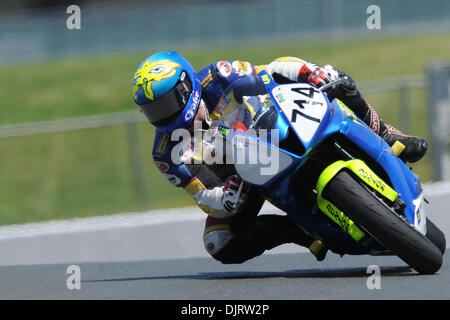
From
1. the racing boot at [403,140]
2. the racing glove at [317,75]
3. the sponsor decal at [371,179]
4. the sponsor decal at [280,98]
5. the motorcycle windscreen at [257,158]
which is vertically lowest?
the racing boot at [403,140]

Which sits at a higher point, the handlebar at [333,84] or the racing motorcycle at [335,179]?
the handlebar at [333,84]

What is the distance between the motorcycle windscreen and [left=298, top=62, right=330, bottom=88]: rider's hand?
0.94 metres

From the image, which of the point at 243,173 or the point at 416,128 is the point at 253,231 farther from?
the point at 416,128

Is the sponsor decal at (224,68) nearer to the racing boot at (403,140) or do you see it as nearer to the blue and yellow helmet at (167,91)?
the blue and yellow helmet at (167,91)

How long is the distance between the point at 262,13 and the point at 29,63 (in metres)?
6.49

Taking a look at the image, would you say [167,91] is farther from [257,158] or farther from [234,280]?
[234,280]

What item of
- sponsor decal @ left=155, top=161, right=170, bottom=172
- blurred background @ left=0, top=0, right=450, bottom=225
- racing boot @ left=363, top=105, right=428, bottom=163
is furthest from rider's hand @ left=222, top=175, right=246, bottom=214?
blurred background @ left=0, top=0, right=450, bottom=225

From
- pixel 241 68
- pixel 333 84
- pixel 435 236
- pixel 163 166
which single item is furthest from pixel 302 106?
pixel 435 236

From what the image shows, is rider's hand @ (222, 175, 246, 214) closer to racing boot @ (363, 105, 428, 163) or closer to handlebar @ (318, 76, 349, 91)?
handlebar @ (318, 76, 349, 91)

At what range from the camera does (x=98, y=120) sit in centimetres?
1137

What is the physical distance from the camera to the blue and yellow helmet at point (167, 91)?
241 inches

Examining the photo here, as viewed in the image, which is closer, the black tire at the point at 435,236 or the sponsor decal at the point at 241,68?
the black tire at the point at 435,236

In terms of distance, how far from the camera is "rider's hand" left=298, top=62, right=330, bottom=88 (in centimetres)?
625

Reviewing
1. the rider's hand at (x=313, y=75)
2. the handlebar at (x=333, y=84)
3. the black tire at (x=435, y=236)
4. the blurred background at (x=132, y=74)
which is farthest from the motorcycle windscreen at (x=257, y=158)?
the blurred background at (x=132, y=74)
